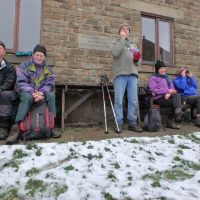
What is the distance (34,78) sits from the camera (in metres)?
5.64

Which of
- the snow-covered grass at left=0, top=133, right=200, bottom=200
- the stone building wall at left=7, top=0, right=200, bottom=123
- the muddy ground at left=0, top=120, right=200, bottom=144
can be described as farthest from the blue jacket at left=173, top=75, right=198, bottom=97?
the snow-covered grass at left=0, top=133, right=200, bottom=200

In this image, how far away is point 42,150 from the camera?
430 centimetres

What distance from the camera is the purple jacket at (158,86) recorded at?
6.96 m

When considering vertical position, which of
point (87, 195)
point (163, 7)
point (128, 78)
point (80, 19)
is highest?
point (163, 7)

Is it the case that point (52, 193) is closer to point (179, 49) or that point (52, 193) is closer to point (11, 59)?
point (11, 59)

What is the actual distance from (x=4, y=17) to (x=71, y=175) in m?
4.80

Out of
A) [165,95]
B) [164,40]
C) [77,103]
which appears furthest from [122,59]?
[164,40]

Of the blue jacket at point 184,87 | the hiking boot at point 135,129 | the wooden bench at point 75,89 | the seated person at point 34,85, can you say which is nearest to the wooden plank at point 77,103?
the wooden bench at point 75,89

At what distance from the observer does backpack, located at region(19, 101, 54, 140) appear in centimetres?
510

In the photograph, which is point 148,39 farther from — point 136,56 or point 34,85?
point 34,85

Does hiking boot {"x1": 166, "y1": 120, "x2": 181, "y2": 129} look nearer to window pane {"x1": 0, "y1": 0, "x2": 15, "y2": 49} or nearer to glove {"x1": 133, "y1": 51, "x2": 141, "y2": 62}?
glove {"x1": 133, "y1": 51, "x2": 141, "y2": 62}

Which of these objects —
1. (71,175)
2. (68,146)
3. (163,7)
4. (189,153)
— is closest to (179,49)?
(163,7)

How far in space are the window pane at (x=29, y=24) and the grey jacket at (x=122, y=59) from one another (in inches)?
78.9

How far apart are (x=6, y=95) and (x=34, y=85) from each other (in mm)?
535
